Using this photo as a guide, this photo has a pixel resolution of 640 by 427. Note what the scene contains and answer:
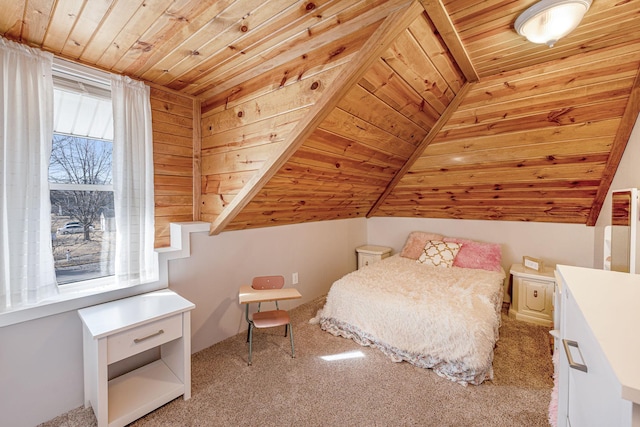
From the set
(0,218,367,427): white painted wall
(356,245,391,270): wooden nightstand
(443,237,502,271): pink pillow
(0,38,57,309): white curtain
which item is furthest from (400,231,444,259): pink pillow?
(0,38,57,309): white curtain

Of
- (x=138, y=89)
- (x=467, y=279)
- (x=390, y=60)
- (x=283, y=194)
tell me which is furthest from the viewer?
(x=467, y=279)

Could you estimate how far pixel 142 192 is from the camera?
190 centimetres

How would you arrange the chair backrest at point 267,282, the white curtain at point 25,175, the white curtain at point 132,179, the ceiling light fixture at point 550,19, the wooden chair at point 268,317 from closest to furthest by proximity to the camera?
the ceiling light fixture at point 550,19
the white curtain at point 25,175
the white curtain at point 132,179
the wooden chair at point 268,317
the chair backrest at point 267,282

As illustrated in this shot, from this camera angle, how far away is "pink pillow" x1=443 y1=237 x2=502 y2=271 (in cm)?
299

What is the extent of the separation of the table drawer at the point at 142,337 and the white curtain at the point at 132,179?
1.62 ft

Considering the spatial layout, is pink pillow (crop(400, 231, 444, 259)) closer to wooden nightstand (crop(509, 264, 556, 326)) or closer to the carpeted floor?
wooden nightstand (crop(509, 264, 556, 326))

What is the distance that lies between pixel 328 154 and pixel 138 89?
4.56 feet

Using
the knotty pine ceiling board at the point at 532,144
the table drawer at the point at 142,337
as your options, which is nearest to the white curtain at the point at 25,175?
the table drawer at the point at 142,337

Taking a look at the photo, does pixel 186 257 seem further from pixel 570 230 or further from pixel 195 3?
pixel 570 230

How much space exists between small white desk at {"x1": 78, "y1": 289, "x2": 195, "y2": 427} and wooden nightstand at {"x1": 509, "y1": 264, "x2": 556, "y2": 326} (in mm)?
3034

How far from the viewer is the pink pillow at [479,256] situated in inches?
118

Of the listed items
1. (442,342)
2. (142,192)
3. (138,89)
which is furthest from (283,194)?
(442,342)

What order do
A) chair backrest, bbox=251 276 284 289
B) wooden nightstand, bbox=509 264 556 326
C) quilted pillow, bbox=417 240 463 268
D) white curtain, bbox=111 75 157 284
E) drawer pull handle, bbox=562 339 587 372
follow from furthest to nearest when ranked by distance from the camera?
quilted pillow, bbox=417 240 463 268 < wooden nightstand, bbox=509 264 556 326 < chair backrest, bbox=251 276 284 289 < white curtain, bbox=111 75 157 284 < drawer pull handle, bbox=562 339 587 372

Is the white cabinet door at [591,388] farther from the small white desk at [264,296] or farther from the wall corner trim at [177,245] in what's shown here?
the wall corner trim at [177,245]
